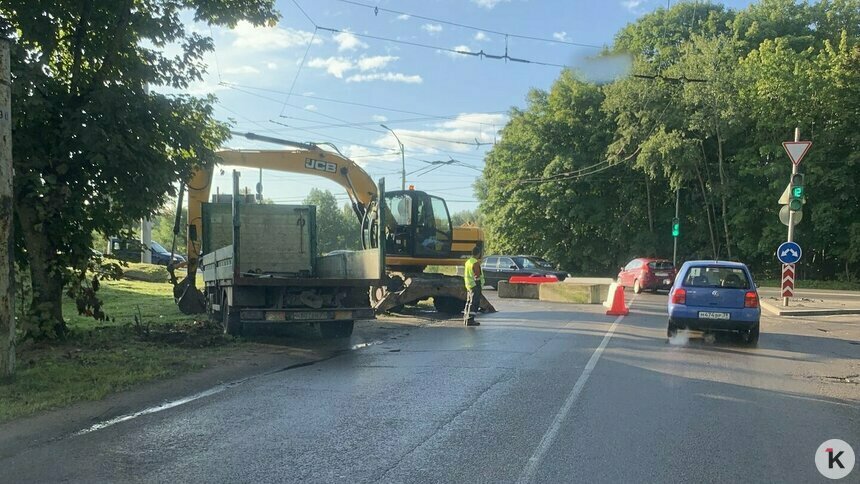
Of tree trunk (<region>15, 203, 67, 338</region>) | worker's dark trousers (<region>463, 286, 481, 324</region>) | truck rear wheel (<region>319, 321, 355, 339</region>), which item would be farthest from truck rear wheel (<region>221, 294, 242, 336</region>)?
worker's dark trousers (<region>463, 286, 481, 324</region>)

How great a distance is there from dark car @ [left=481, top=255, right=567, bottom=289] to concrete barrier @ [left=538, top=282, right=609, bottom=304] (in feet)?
20.0

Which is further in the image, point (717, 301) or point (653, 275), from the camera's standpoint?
point (653, 275)

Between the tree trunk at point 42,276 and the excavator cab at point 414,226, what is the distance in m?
7.84

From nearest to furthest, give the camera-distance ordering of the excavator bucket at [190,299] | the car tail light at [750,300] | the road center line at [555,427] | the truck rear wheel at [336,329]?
the road center line at [555,427]
the car tail light at [750,300]
the truck rear wheel at [336,329]
the excavator bucket at [190,299]

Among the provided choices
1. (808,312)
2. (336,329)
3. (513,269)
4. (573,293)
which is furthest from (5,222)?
(513,269)

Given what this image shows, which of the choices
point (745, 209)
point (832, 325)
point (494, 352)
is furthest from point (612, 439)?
point (745, 209)

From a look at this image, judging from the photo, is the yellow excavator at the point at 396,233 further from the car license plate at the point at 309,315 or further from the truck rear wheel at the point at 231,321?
the car license plate at the point at 309,315

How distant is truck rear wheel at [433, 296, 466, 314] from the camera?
16.9m

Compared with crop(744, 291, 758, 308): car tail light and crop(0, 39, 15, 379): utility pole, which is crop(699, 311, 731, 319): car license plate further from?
crop(0, 39, 15, 379): utility pole

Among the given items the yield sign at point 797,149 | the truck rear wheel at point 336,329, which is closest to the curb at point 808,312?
the yield sign at point 797,149

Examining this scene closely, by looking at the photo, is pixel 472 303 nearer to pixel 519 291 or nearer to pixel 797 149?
pixel 519 291

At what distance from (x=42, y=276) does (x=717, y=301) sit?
1101cm

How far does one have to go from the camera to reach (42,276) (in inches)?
380

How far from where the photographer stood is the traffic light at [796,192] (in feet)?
58.7
